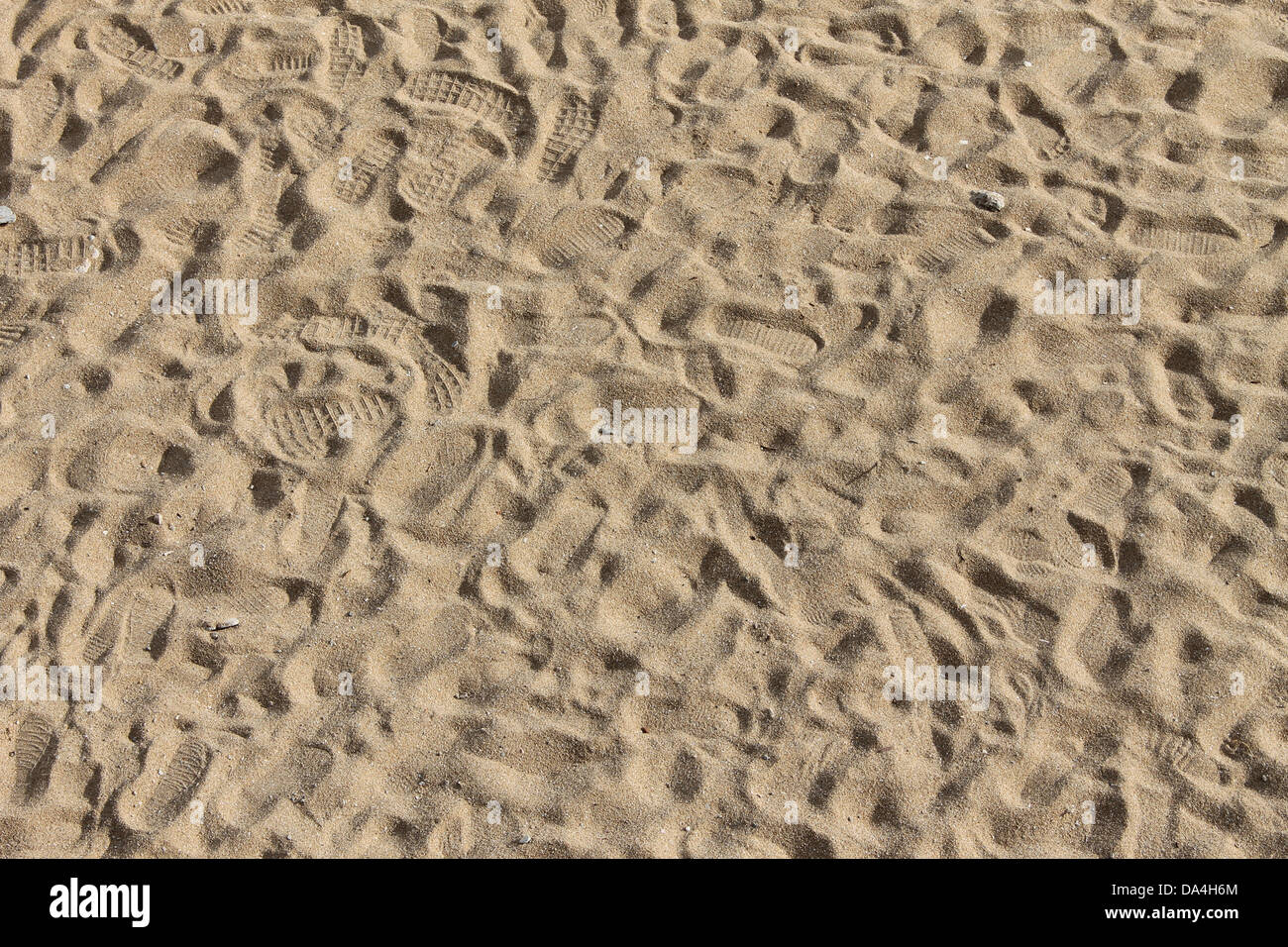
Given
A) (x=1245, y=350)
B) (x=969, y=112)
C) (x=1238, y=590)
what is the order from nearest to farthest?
(x=1238, y=590), (x=1245, y=350), (x=969, y=112)

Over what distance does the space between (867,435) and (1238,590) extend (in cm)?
139

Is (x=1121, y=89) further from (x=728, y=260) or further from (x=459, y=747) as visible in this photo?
A: (x=459, y=747)

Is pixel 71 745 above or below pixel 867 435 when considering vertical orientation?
below

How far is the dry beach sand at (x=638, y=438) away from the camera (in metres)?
3.40

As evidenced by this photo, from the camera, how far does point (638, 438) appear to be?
3760 mm

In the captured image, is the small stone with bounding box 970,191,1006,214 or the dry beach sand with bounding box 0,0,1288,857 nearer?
the dry beach sand with bounding box 0,0,1288,857

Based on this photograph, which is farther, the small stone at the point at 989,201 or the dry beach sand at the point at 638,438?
the small stone at the point at 989,201

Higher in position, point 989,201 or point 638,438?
point 989,201

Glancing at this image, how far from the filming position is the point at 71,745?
3477 mm

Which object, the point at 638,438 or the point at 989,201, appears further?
the point at 989,201

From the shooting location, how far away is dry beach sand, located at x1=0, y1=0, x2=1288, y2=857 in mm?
3404
